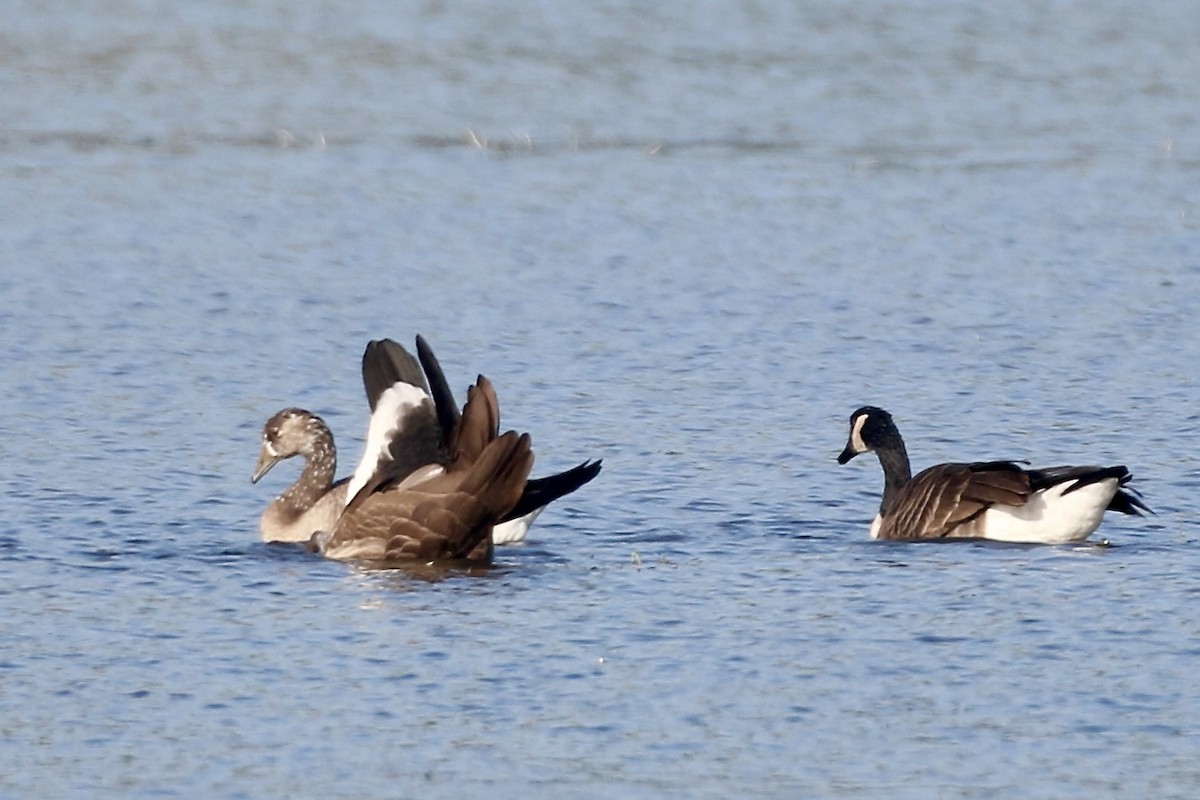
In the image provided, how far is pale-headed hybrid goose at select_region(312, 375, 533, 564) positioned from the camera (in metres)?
12.3

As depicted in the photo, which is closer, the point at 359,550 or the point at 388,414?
the point at 359,550

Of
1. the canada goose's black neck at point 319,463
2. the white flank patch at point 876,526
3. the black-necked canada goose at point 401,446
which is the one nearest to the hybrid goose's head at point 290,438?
the canada goose's black neck at point 319,463

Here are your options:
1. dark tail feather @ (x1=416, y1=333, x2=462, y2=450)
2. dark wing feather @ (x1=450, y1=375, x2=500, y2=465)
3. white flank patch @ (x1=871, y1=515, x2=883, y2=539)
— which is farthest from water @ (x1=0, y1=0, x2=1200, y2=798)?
dark tail feather @ (x1=416, y1=333, x2=462, y2=450)

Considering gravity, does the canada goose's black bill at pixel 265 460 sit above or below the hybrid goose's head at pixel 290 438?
below

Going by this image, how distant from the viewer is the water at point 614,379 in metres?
9.18

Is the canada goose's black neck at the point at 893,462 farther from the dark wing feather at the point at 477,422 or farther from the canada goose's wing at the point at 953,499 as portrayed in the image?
the dark wing feather at the point at 477,422

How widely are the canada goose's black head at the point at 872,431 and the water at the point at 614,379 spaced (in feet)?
1.39

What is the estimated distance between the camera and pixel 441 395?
12.6 m

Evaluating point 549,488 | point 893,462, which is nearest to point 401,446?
Result: point 549,488

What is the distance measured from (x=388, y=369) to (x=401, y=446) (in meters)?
0.47

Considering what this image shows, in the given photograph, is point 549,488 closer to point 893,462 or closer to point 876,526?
point 876,526

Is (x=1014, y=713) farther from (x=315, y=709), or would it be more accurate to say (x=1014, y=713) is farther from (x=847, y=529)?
(x=847, y=529)

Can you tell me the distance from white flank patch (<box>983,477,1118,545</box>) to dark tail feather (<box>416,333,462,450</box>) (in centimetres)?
308

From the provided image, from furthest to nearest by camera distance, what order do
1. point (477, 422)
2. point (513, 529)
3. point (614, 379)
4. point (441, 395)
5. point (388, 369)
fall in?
point (614, 379) < point (388, 369) < point (513, 529) < point (441, 395) < point (477, 422)
